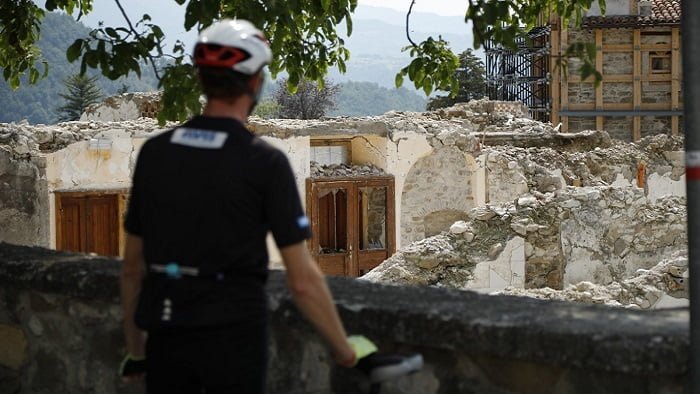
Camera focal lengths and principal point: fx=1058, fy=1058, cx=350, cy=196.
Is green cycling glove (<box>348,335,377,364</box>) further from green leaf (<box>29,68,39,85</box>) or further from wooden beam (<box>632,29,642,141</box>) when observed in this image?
wooden beam (<box>632,29,642,141</box>)

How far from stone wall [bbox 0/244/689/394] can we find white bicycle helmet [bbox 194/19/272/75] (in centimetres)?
105

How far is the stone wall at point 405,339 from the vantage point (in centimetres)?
293

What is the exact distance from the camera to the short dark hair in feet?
8.39

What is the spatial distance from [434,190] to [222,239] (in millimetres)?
19528

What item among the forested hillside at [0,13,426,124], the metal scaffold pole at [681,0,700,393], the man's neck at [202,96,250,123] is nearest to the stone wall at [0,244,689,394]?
the metal scaffold pole at [681,0,700,393]

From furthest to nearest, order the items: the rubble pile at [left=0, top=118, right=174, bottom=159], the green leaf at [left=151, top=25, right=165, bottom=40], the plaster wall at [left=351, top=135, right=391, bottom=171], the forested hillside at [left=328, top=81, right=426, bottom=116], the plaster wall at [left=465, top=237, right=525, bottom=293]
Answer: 1. the forested hillside at [left=328, top=81, right=426, bottom=116]
2. the plaster wall at [left=351, top=135, right=391, bottom=171]
3. the rubble pile at [left=0, top=118, right=174, bottom=159]
4. the plaster wall at [left=465, top=237, right=525, bottom=293]
5. the green leaf at [left=151, top=25, right=165, bottom=40]

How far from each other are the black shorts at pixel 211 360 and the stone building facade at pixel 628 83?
36.0m

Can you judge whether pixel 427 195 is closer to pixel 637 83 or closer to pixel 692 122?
pixel 637 83

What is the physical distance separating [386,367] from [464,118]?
27446 millimetres

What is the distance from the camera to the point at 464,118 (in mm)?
29812

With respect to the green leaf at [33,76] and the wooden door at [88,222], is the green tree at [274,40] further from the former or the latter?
the wooden door at [88,222]

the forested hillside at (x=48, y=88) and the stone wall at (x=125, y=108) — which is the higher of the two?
the forested hillside at (x=48, y=88)

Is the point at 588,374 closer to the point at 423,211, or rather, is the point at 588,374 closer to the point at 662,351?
the point at 662,351

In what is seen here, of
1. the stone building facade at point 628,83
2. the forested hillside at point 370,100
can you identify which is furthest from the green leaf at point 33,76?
the forested hillside at point 370,100
